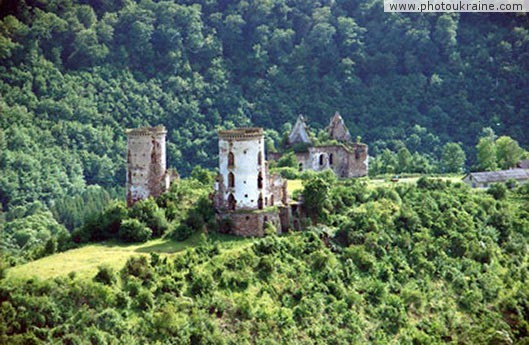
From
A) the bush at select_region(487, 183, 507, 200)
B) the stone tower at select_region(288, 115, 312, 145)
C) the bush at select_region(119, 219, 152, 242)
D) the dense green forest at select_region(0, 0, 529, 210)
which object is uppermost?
the dense green forest at select_region(0, 0, 529, 210)

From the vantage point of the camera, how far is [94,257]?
49.2 m

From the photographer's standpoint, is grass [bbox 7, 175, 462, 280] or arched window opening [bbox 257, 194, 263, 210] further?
arched window opening [bbox 257, 194, 263, 210]

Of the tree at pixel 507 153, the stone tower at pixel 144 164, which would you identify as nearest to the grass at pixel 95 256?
the stone tower at pixel 144 164

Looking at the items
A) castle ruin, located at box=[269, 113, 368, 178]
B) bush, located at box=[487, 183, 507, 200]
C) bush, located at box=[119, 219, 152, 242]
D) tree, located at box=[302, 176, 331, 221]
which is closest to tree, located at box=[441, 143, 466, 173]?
castle ruin, located at box=[269, 113, 368, 178]

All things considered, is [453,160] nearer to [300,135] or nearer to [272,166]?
[300,135]

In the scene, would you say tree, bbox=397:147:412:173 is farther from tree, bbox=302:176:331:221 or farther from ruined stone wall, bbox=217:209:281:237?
ruined stone wall, bbox=217:209:281:237

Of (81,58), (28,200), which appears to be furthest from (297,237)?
(81,58)

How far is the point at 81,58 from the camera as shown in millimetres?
109188

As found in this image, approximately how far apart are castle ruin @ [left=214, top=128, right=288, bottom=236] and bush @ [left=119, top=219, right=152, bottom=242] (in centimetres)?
453

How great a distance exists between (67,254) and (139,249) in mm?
3915

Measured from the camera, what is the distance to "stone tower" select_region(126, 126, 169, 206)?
187 ft

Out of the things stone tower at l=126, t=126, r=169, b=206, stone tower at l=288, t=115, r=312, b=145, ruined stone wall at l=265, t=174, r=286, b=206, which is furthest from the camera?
stone tower at l=288, t=115, r=312, b=145

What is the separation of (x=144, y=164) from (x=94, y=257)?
953 centimetres

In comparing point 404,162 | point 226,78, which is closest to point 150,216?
point 404,162
